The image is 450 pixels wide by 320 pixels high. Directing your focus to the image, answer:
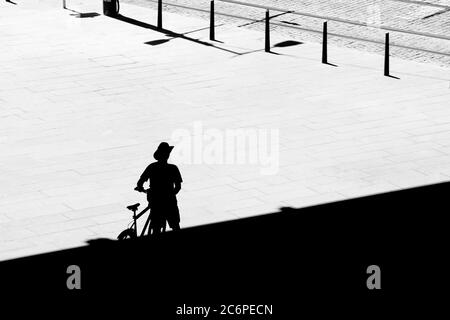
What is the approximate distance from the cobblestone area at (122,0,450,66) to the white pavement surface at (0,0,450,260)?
0.81m

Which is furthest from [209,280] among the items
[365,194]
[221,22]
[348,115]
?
[221,22]

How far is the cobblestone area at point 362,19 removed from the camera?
25.8 meters

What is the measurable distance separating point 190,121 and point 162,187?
20.9ft

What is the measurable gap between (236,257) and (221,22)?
49.8ft

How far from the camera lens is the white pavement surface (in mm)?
16594

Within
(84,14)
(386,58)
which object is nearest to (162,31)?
(84,14)

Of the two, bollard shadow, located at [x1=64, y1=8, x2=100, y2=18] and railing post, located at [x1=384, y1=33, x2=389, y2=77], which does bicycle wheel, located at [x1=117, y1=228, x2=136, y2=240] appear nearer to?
railing post, located at [x1=384, y1=33, x2=389, y2=77]

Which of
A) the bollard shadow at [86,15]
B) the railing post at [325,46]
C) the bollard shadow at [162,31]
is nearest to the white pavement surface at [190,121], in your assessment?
the bollard shadow at [162,31]

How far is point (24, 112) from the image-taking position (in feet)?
69.5

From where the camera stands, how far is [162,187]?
1418 cm

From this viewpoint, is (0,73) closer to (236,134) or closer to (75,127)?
(75,127)

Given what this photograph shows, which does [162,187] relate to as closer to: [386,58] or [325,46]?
[386,58]

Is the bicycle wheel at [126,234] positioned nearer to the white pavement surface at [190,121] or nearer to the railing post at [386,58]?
the white pavement surface at [190,121]

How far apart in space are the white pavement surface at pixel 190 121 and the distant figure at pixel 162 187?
124 cm
